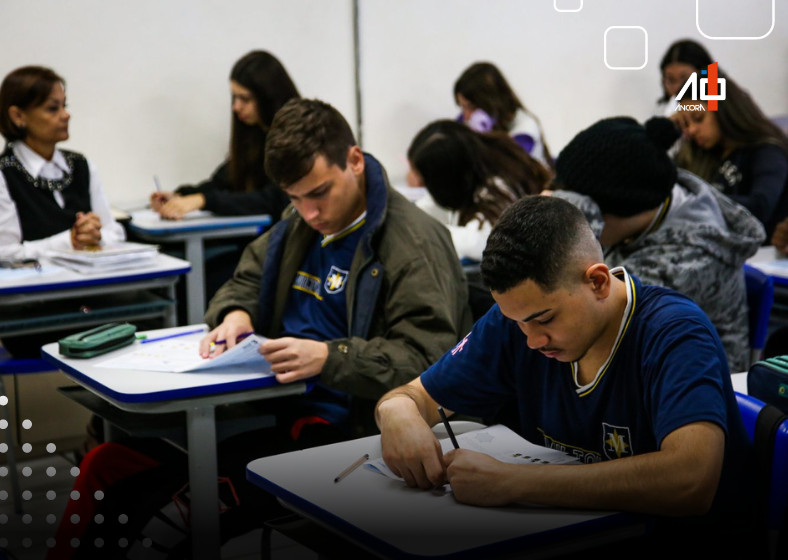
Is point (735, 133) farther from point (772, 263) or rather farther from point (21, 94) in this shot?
point (21, 94)

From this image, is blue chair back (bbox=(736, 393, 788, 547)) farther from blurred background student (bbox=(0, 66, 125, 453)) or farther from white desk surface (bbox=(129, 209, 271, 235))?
white desk surface (bbox=(129, 209, 271, 235))

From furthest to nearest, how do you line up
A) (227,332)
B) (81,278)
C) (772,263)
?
1. (772,263)
2. (81,278)
3. (227,332)

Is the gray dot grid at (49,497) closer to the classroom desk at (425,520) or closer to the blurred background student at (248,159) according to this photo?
the classroom desk at (425,520)

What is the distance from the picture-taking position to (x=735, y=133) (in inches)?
148

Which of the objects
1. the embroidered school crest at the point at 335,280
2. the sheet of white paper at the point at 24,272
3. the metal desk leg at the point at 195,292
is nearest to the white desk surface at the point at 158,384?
the embroidered school crest at the point at 335,280

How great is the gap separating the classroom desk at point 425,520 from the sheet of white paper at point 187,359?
1.77 feet

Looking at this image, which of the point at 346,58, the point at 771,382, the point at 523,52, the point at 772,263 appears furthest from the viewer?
the point at 523,52

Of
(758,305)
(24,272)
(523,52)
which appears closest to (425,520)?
(758,305)

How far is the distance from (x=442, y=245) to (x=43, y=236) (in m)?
2.00

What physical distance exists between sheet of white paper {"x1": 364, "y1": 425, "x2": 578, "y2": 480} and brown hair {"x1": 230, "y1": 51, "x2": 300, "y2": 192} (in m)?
2.98

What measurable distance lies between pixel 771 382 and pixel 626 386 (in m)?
0.38

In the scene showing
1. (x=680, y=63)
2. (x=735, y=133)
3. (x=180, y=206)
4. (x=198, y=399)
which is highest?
(x=680, y=63)

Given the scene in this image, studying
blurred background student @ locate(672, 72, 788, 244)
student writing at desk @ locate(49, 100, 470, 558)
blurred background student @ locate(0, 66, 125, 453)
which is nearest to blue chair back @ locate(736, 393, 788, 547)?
student writing at desk @ locate(49, 100, 470, 558)

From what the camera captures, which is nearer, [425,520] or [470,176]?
[425,520]
